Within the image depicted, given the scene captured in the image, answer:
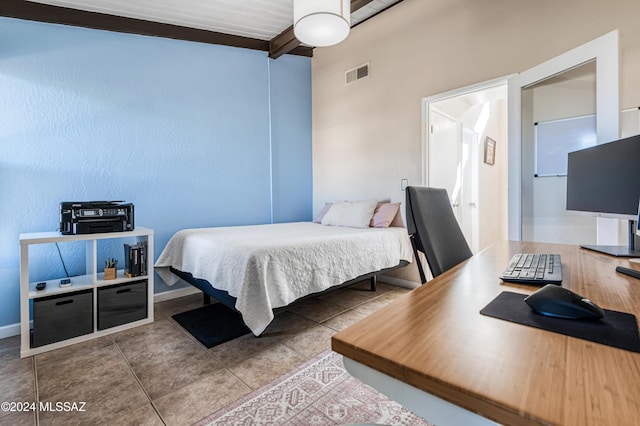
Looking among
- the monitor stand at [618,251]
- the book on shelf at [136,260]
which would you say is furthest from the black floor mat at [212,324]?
the monitor stand at [618,251]

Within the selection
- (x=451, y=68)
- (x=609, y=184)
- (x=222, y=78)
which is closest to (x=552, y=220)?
(x=609, y=184)

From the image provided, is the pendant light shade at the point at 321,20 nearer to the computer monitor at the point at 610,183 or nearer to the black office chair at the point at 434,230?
the black office chair at the point at 434,230

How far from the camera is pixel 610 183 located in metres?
1.41

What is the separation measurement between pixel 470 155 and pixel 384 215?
6.25 feet

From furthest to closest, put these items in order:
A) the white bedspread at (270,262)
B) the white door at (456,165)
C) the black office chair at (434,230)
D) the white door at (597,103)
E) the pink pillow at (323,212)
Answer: the pink pillow at (323,212) < the white door at (456,165) < the white bedspread at (270,262) < the white door at (597,103) < the black office chair at (434,230)

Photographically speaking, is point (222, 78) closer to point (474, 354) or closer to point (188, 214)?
point (188, 214)

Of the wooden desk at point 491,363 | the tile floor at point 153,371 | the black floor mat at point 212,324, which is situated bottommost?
the tile floor at point 153,371

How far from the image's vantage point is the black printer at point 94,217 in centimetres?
223

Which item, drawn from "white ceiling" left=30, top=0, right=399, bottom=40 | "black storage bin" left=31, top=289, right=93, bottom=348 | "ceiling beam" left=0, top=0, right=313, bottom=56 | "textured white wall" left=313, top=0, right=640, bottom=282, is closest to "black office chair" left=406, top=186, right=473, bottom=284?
"textured white wall" left=313, top=0, right=640, bottom=282

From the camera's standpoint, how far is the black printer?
7.31 ft

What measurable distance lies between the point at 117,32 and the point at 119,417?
10.4 ft

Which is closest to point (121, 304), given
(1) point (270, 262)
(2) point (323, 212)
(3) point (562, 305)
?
(1) point (270, 262)

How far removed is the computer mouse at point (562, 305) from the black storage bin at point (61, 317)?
8.97ft

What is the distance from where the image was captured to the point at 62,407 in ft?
4.96
